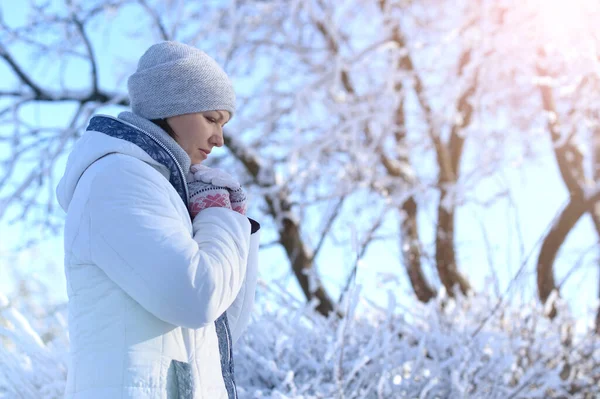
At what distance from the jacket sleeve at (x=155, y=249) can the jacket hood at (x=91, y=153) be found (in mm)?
28

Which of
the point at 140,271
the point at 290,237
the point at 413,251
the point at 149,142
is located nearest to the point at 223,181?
the point at 149,142

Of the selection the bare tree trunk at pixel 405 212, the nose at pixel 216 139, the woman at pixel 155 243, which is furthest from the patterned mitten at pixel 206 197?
the bare tree trunk at pixel 405 212

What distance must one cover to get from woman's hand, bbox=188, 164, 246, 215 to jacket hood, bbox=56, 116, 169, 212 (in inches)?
3.2

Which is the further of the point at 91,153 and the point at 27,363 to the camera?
the point at 27,363

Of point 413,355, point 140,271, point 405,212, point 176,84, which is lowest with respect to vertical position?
point 413,355

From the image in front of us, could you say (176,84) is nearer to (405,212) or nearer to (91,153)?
(91,153)

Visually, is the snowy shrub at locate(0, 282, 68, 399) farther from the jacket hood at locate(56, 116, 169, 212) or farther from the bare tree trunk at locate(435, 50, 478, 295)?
the bare tree trunk at locate(435, 50, 478, 295)

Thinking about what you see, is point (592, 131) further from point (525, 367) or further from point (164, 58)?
point (164, 58)

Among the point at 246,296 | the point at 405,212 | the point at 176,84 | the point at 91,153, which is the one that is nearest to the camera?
the point at 91,153

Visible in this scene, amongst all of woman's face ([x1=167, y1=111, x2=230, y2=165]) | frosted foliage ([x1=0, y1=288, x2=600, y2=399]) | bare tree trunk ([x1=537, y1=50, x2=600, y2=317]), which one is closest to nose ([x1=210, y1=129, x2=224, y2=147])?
woman's face ([x1=167, y1=111, x2=230, y2=165])

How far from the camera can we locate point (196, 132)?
1.42 metres

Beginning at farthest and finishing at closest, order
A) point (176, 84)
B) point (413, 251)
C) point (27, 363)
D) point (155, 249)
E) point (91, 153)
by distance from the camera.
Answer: point (413, 251) → point (27, 363) → point (176, 84) → point (91, 153) → point (155, 249)

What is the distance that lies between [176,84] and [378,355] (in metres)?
1.75

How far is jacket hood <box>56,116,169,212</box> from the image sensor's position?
128 cm
